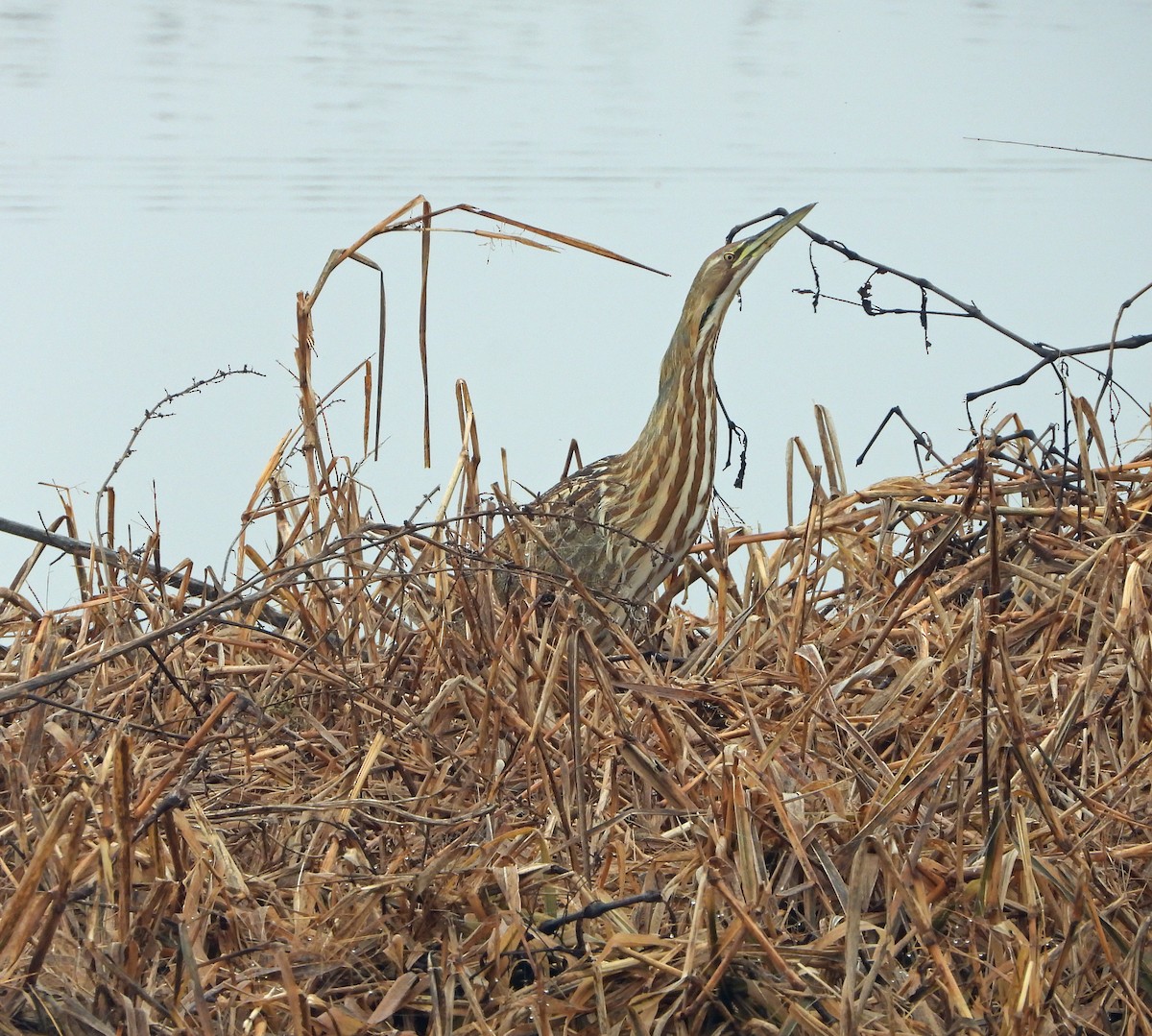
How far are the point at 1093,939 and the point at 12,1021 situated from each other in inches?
21.9

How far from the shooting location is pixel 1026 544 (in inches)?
49.4

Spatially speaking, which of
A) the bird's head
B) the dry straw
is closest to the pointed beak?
the bird's head

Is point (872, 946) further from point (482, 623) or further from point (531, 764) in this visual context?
point (482, 623)

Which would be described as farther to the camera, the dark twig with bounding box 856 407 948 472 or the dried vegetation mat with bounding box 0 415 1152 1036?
the dark twig with bounding box 856 407 948 472

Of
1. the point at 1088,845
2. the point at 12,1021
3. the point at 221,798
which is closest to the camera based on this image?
the point at 12,1021

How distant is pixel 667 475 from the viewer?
1.73m

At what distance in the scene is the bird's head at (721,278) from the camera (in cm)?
170

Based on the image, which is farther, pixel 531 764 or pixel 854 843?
pixel 531 764

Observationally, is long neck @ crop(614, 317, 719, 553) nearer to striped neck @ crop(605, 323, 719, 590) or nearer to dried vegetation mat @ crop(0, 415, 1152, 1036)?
striped neck @ crop(605, 323, 719, 590)

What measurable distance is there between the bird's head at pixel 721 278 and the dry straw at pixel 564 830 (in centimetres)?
66

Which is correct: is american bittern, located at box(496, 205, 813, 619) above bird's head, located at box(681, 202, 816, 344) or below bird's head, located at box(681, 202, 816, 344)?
below

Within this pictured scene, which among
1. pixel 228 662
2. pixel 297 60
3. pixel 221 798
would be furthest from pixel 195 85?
pixel 221 798

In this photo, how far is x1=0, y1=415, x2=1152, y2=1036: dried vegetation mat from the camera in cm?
69

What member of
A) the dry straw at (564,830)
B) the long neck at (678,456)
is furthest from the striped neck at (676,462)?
the dry straw at (564,830)
